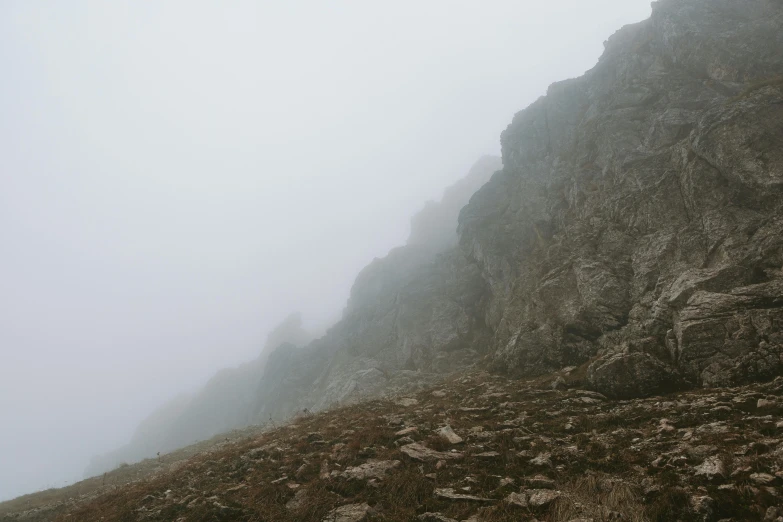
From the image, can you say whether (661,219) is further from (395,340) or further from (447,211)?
(447,211)

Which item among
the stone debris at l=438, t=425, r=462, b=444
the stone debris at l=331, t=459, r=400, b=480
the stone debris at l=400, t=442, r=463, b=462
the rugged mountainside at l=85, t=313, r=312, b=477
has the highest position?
the stone debris at l=331, t=459, r=400, b=480

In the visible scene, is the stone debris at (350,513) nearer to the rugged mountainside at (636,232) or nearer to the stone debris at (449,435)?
the stone debris at (449,435)

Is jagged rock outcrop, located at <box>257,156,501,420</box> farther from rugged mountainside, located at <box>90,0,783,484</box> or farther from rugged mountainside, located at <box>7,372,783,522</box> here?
rugged mountainside, located at <box>7,372,783,522</box>

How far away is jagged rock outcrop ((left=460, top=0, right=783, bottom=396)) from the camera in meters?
18.3

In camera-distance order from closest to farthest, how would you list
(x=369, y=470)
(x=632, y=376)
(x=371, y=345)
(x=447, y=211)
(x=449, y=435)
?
(x=369, y=470)
(x=449, y=435)
(x=632, y=376)
(x=371, y=345)
(x=447, y=211)

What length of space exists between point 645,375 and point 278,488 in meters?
17.8

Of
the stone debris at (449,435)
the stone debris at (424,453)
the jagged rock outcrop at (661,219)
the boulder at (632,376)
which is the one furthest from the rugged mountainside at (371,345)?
the stone debris at (424,453)

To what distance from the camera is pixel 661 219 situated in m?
26.8

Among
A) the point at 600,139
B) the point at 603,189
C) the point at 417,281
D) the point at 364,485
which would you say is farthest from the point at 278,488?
the point at 417,281

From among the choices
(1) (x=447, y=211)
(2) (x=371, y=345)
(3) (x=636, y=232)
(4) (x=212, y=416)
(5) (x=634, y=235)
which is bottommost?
(4) (x=212, y=416)

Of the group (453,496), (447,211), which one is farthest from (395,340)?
(447,211)

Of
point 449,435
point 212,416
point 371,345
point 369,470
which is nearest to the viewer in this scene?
point 369,470

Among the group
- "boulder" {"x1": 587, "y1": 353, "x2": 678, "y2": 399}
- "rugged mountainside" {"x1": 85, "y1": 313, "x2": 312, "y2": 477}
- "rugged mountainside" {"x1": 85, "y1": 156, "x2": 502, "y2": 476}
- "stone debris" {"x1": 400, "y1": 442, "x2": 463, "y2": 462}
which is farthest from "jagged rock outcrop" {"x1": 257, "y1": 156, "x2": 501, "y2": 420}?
"stone debris" {"x1": 400, "y1": 442, "x2": 463, "y2": 462}

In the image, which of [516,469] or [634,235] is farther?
[634,235]
